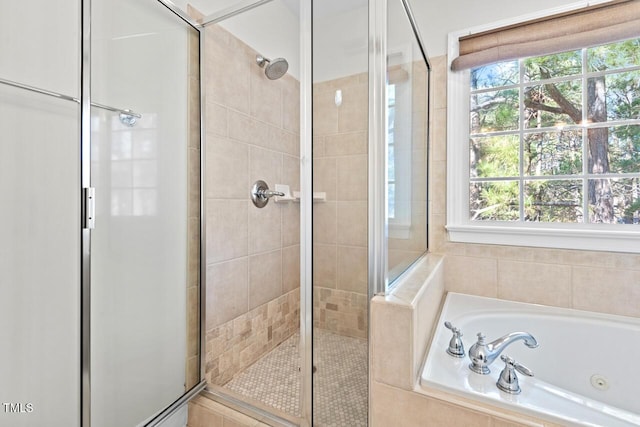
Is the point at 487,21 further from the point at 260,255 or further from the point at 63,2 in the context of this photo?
the point at 63,2

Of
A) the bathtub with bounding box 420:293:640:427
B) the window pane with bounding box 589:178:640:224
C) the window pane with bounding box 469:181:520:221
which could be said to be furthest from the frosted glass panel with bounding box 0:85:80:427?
the window pane with bounding box 589:178:640:224

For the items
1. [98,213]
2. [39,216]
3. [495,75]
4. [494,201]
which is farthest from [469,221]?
[39,216]

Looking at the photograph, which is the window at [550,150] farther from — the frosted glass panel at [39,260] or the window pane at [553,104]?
the frosted glass panel at [39,260]

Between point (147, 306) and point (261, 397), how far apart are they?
626 millimetres

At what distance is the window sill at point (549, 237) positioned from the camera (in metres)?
1.33

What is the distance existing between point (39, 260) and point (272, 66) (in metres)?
1.23

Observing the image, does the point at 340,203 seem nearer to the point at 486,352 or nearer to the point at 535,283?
the point at 486,352

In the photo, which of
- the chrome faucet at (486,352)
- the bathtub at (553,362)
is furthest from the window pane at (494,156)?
the chrome faucet at (486,352)

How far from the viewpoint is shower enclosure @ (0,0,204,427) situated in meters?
0.79

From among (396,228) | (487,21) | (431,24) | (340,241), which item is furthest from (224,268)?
(487,21)

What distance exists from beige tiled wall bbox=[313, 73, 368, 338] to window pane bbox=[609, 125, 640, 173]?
132 centimetres

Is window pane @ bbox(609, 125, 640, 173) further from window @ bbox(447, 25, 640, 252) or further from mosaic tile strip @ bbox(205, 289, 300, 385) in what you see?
mosaic tile strip @ bbox(205, 289, 300, 385)

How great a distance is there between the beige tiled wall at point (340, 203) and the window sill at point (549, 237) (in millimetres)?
918

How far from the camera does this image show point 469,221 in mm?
1686
